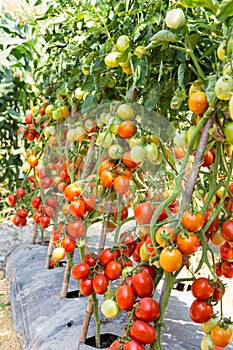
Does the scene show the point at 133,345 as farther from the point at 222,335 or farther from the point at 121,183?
the point at 121,183

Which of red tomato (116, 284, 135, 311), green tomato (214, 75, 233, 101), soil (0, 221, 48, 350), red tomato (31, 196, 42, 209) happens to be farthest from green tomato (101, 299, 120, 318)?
red tomato (31, 196, 42, 209)

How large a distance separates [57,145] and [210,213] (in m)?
1.05

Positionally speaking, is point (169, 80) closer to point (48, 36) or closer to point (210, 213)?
point (210, 213)

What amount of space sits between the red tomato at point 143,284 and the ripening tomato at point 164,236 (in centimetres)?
10

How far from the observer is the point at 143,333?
87cm

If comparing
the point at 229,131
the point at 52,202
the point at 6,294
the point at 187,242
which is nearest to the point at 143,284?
the point at 187,242

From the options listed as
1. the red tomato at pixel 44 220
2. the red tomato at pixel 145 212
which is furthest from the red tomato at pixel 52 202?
the red tomato at pixel 145 212

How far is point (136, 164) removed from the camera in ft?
3.75

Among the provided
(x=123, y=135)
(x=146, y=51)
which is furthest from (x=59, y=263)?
(x=146, y=51)

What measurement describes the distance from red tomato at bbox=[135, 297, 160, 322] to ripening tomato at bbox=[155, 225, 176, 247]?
13 cm

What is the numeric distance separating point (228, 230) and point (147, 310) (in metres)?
0.24

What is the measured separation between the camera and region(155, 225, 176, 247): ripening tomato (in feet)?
2.76

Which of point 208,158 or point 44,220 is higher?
point 208,158

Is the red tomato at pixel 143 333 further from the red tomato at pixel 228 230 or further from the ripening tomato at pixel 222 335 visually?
the red tomato at pixel 228 230
